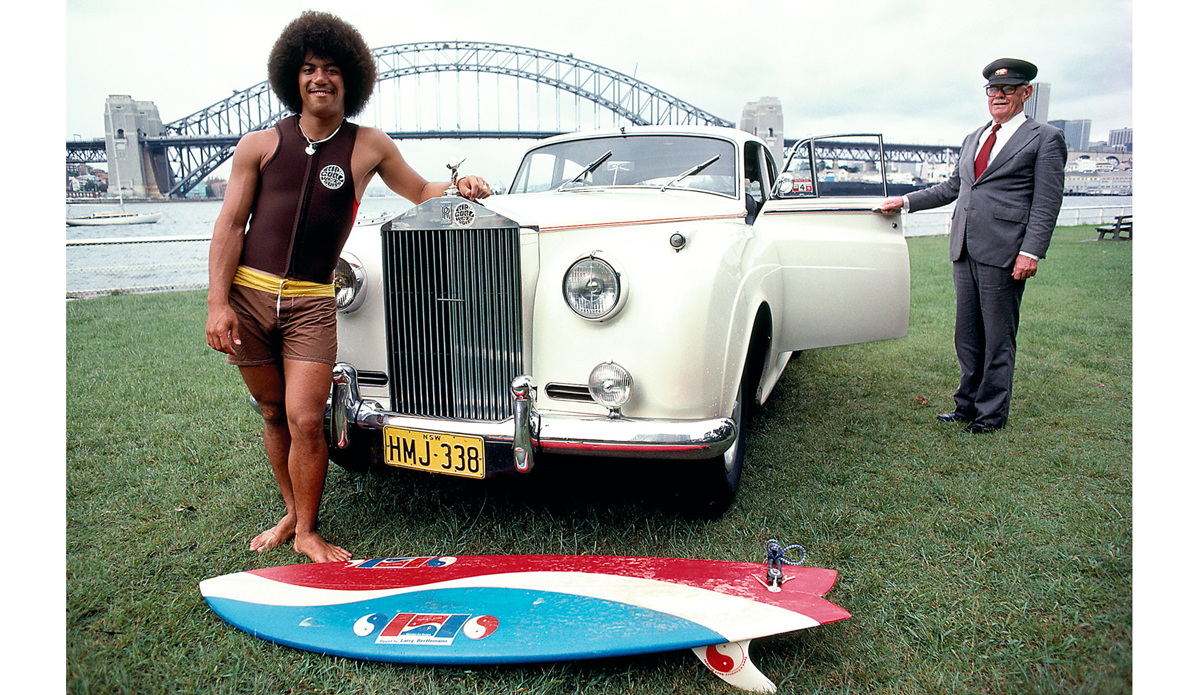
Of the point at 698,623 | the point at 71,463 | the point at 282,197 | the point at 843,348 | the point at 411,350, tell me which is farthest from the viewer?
the point at 843,348

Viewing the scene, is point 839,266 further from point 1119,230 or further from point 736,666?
point 1119,230

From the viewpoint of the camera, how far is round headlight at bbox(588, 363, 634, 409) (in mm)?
2240

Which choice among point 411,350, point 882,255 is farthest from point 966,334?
point 411,350

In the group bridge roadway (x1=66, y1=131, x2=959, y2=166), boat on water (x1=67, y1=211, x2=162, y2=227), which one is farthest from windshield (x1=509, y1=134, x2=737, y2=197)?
boat on water (x1=67, y1=211, x2=162, y2=227)

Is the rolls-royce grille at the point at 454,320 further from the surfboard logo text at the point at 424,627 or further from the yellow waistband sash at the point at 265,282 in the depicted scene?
the surfboard logo text at the point at 424,627

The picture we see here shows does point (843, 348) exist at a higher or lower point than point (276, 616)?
higher

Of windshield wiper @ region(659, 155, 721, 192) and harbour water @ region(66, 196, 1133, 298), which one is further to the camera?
harbour water @ region(66, 196, 1133, 298)

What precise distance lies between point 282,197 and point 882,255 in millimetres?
2817

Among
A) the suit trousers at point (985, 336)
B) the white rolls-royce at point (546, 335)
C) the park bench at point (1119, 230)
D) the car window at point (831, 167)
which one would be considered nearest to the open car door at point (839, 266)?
the car window at point (831, 167)

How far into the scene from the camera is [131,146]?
521 cm

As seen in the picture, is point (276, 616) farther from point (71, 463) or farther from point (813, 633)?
point (71, 463)

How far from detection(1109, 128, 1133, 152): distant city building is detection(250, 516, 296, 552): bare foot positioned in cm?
292

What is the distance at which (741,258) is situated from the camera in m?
2.60

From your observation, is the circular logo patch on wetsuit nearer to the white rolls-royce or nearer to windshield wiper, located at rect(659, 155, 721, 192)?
the white rolls-royce
